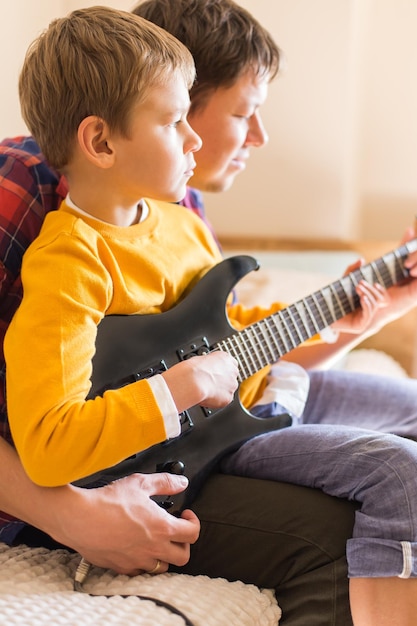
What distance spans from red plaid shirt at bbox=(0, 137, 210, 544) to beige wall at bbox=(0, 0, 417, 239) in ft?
4.50

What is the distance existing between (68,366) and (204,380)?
0.61 feet

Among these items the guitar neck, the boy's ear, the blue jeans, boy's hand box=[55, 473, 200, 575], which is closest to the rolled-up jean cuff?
the blue jeans

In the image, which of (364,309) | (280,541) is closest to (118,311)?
(280,541)

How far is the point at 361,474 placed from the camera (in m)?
1.11

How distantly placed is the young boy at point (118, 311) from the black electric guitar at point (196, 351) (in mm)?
34

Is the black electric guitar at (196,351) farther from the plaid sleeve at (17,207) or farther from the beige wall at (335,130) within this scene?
the beige wall at (335,130)

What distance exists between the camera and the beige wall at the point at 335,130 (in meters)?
2.53

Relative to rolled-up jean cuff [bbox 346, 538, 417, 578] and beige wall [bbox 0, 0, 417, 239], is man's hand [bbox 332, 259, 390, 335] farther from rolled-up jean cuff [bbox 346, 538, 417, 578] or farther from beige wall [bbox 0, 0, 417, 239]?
beige wall [bbox 0, 0, 417, 239]

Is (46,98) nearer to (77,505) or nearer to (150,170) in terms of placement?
(150,170)

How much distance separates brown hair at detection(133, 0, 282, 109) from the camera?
138cm

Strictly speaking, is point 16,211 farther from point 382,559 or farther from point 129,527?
point 382,559

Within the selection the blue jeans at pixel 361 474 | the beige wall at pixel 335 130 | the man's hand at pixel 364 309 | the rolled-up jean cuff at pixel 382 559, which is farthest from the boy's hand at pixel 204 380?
the beige wall at pixel 335 130

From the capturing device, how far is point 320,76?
8.35 ft

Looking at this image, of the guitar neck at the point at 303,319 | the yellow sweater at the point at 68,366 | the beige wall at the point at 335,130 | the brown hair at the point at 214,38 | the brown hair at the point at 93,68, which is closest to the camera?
the yellow sweater at the point at 68,366
